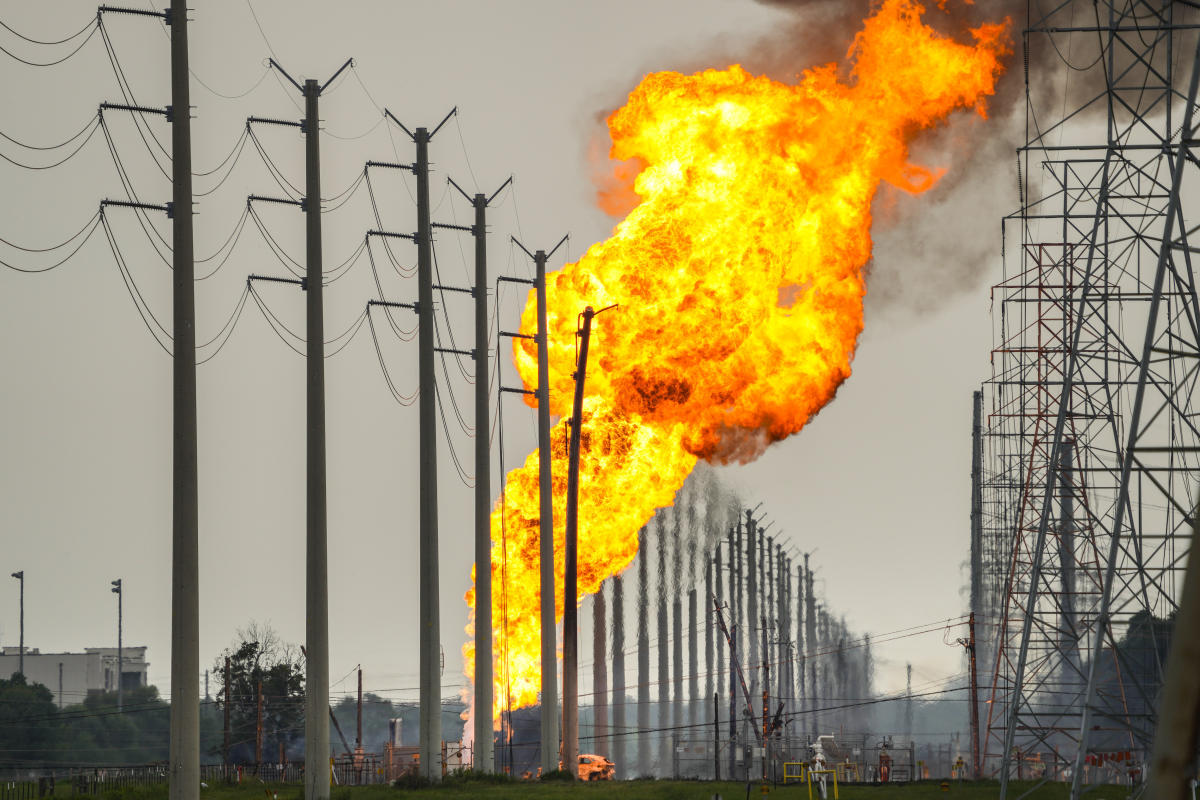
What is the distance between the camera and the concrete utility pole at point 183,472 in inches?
1142

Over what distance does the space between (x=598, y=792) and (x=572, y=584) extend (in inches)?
538

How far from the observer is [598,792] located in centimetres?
4219

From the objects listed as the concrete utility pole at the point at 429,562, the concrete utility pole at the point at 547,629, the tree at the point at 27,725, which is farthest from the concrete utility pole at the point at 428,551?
the tree at the point at 27,725

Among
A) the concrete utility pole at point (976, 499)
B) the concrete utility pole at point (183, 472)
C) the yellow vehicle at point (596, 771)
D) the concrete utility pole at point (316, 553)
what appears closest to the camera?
the concrete utility pole at point (183, 472)

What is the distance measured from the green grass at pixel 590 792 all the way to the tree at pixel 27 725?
57.2 m

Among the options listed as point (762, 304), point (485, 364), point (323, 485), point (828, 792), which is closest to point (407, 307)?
point (485, 364)

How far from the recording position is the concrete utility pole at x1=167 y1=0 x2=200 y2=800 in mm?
29016

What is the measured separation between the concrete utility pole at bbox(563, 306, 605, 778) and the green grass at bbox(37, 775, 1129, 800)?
5.60 m

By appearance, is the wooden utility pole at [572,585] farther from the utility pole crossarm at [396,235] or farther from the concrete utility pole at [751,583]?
the concrete utility pole at [751,583]

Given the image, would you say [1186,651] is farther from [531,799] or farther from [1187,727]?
[531,799]

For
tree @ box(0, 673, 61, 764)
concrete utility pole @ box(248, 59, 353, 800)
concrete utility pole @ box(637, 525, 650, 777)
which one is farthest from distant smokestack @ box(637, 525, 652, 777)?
concrete utility pole @ box(248, 59, 353, 800)

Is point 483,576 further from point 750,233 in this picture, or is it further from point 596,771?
point 596,771

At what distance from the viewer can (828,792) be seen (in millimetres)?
43000

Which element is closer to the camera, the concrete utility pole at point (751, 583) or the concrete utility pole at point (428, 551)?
the concrete utility pole at point (428, 551)
